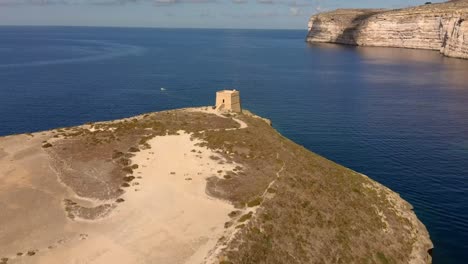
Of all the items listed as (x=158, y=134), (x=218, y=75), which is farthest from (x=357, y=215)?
(x=218, y=75)

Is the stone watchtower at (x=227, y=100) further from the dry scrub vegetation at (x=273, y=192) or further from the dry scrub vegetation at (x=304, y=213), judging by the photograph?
the dry scrub vegetation at (x=304, y=213)

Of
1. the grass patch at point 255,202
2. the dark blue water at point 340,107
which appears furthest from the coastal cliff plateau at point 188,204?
the dark blue water at point 340,107

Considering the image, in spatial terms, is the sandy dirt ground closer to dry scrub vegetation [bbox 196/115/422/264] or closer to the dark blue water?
dry scrub vegetation [bbox 196/115/422/264]

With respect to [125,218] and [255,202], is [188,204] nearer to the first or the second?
[125,218]

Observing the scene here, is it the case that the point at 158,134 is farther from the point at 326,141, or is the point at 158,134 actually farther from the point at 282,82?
the point at 282,82

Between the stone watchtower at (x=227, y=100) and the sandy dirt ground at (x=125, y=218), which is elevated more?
the stone watchtower at (x=227, y=100)

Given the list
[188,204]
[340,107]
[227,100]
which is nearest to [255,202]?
[188,204]
